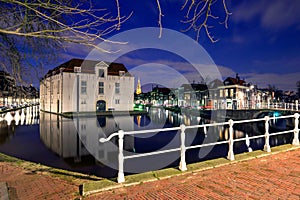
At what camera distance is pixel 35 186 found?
396 cm

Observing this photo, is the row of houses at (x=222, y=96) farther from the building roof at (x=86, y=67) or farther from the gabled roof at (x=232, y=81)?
the building roof at (x=86, y=67)

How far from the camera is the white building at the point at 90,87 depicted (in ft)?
109

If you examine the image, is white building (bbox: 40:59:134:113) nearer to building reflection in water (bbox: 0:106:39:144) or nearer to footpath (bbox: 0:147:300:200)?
building reflection in water (bbox: 0:106:39:144)

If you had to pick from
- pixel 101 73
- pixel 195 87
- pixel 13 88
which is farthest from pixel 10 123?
pixel 195 87

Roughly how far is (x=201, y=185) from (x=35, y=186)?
3.68m

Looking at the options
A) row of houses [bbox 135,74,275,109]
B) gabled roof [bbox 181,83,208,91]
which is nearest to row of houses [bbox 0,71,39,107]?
row of houses [bbox 135,74,275,109]

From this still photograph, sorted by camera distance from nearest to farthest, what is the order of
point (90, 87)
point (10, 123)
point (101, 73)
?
point (10, 123), point (90, 87), point (101, 73)

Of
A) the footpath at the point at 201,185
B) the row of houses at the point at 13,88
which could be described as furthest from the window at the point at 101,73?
the footpath at the point at 201,185

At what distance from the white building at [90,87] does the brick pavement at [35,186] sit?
2978 cm

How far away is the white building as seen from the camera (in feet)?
109

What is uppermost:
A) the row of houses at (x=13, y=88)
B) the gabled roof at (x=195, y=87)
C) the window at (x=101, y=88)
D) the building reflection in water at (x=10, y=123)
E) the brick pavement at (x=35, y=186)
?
the gabled roof at (x=195, y=87)

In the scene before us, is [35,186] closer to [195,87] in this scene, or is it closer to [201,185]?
[201,185]

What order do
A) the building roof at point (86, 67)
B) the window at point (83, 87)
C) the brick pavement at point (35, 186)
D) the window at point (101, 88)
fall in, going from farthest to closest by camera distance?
the window at point (101, 88) < the building roof at point (86, 67) < the window at point (83, 87) < the brick pavement at point (35, 186)

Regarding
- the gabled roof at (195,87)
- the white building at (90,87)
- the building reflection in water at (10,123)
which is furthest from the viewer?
the gabled roof at (195,87)
